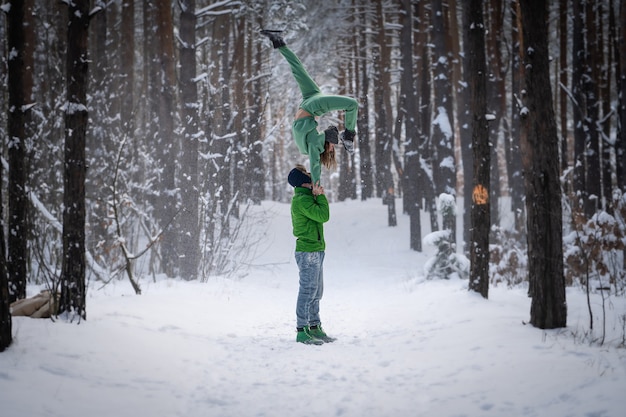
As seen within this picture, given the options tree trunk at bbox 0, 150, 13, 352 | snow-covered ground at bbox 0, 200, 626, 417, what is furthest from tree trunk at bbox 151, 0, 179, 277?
tree trunk at bbox 0, 150, 13, 352

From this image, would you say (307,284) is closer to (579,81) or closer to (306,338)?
(306,338)

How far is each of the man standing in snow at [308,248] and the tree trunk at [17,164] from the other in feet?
10.8

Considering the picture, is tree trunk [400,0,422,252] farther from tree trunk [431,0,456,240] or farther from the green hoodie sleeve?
the green hoodie sleeve

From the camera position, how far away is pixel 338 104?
4398mm

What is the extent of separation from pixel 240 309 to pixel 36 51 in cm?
1127

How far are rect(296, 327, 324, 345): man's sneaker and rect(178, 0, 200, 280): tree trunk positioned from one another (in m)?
5.30

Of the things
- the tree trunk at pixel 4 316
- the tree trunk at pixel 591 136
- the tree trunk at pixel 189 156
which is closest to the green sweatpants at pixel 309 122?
the tree trunk at pixel 4 316

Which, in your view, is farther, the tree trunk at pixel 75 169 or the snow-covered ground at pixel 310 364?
the tree trunk at pixel 75 169

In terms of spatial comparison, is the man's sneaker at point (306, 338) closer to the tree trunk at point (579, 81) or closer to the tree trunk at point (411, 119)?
the tree trunk at point (411, 119)

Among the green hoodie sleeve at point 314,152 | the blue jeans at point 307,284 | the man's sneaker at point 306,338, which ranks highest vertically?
the green hoodie sleeve at point 314,152

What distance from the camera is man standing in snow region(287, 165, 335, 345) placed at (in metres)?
4.90

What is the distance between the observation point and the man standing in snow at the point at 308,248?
4.90 m

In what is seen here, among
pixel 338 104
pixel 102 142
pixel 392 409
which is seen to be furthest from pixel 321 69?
pixel 392 409

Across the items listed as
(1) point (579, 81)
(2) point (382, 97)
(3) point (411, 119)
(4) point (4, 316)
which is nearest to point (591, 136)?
(1) point (579, 81)
